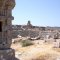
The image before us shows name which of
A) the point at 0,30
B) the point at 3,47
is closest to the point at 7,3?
the point at 0,30

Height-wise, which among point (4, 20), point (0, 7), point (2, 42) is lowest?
point (2, 42)

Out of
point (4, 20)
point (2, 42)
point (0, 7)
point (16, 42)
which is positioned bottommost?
point (16, 42)

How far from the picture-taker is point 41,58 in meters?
11.5

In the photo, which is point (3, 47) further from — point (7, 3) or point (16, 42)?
point (16, 42)

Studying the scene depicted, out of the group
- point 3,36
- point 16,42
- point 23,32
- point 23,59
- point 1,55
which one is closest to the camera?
point 1,55

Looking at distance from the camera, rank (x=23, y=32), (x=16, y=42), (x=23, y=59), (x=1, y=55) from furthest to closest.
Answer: (x=23, y=32) → (x=16, y=42) → (x=23, y=59) → (x=1, y=55)

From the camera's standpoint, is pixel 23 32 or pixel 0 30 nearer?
pixel 0 30

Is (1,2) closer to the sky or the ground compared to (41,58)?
closer to the sky

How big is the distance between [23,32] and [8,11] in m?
22.9

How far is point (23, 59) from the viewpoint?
11375 millimetres

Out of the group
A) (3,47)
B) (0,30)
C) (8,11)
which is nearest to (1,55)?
(3,47)

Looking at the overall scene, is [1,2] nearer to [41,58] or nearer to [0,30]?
[0,30]

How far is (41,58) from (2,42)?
112 inches

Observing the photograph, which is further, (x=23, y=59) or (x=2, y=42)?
(x=23, y=59)
